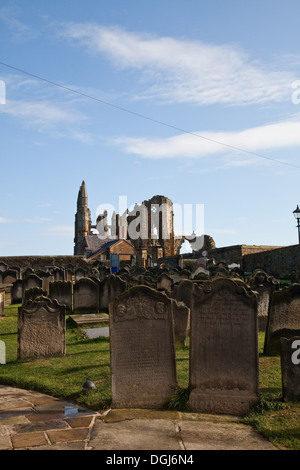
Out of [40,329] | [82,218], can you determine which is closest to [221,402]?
[40,329]

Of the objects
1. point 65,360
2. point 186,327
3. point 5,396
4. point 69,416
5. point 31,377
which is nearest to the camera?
point 69,416

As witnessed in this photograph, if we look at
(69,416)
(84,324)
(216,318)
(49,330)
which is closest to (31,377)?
(49,330)

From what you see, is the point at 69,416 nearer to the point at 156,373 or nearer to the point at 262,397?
the point at 156,373

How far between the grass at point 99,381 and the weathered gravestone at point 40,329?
9.0 inches

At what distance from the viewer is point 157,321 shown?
5.62 m

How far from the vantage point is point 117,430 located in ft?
15.0

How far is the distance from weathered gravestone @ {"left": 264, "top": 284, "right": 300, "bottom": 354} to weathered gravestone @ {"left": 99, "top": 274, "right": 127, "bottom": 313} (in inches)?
280

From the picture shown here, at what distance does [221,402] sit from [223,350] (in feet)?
1.97

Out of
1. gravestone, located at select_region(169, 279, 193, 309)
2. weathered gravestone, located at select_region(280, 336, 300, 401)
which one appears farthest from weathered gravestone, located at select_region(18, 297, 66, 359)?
weathered gravestone, located at select_region(280, 336, 300, 401)

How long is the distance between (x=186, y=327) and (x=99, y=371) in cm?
259

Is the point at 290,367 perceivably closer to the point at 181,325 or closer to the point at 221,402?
the point at 221,402

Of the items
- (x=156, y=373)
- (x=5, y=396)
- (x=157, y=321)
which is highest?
(x=157, y=321)

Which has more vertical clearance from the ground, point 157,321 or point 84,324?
point 157,321
